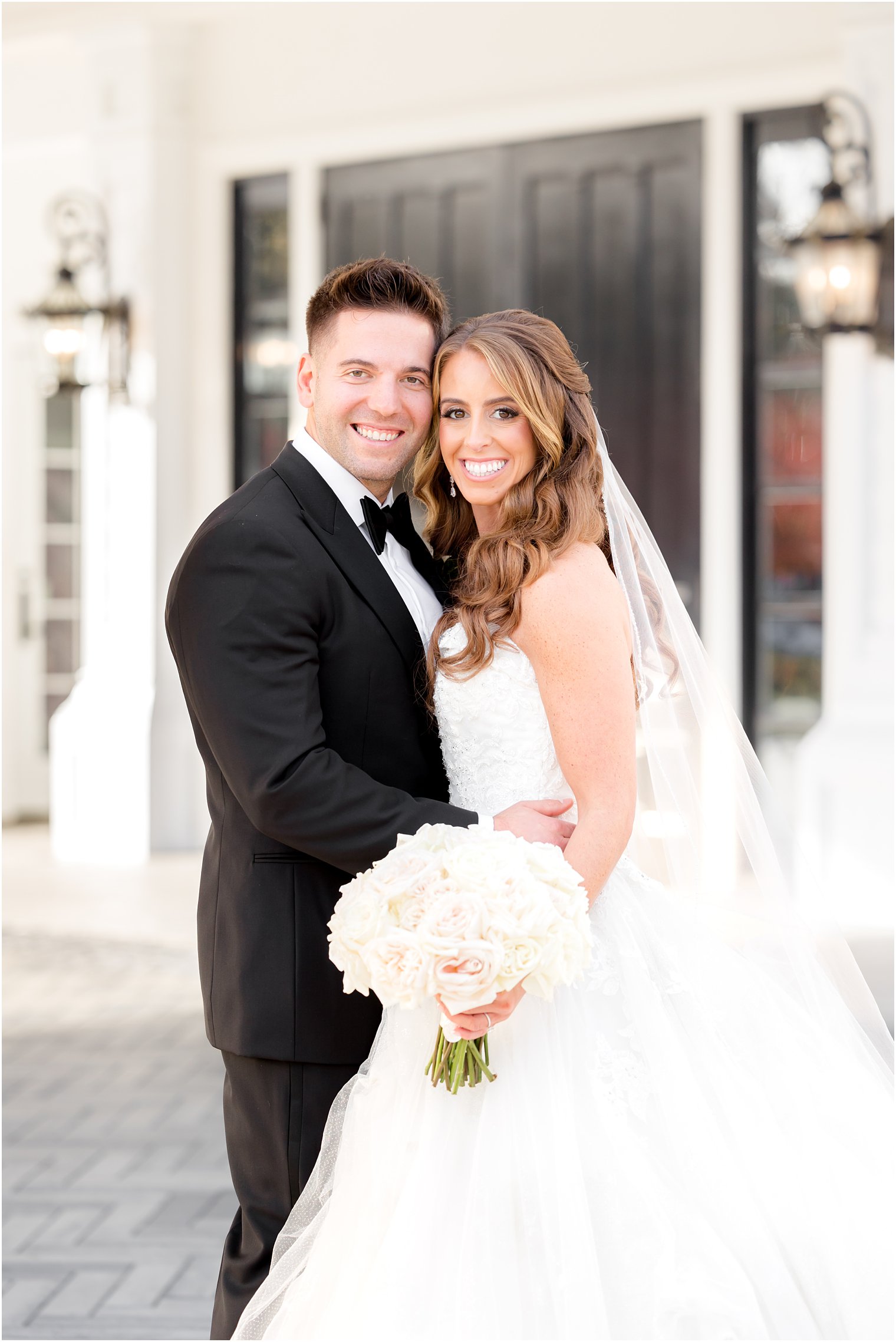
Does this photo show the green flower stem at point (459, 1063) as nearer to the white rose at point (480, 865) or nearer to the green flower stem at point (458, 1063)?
the green flower stem at point (458, 1063)

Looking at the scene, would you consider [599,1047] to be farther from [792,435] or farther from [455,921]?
[792,435]

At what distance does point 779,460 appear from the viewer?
7.18m

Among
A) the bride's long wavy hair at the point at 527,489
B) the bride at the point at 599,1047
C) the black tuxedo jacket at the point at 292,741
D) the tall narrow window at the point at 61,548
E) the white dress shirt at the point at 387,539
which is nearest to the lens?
the bride at the point at 599,1047

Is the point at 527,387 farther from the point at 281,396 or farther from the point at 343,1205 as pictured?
the point at 281,396

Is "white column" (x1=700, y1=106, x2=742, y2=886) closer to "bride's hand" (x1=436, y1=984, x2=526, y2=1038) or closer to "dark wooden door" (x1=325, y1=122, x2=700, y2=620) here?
"dark wooden door" (x1=325, y1=122, x2=700, y2=620)

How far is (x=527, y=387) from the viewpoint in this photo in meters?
2.35

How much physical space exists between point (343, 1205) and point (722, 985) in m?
0.73

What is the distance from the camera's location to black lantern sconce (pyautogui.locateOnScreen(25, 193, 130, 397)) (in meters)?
8.23

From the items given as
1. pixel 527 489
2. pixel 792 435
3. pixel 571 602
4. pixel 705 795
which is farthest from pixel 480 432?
pixel 792 435

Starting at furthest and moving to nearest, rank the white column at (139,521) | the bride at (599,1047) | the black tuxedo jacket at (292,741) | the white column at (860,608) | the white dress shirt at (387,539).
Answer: the white column at (139,521) → the white column at (860,608) → the white dress shirt at (387,539) → the black tuxedo jacket at (292,741) → the bride at (599,1047)

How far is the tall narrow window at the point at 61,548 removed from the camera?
10.0m

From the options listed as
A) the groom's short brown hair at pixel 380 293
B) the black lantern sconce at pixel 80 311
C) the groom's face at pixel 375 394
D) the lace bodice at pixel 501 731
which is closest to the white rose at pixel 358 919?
the lace bodice at pixel 501 731

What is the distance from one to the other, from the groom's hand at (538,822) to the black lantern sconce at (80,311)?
22.1 feet

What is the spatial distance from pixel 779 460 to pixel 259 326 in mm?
3475
